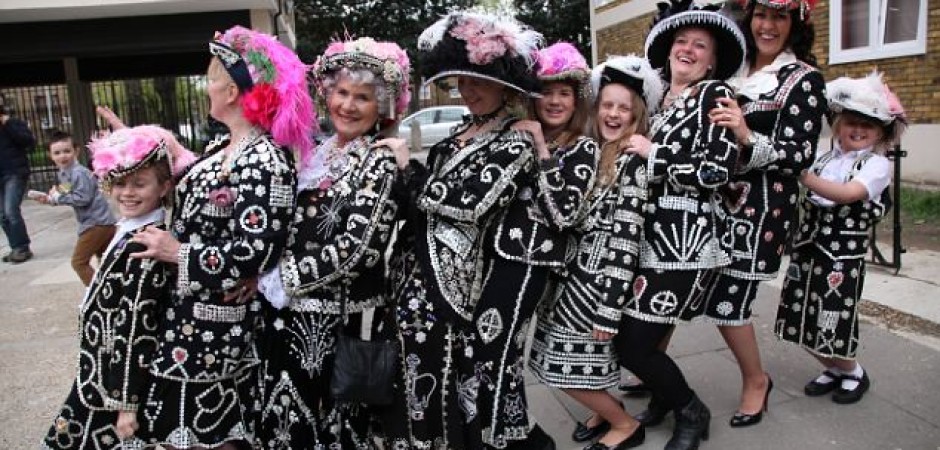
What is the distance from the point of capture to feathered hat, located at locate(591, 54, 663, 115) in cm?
276

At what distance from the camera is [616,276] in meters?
2.68

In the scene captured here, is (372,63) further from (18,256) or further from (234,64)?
(18,256)

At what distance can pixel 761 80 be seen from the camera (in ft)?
9.50

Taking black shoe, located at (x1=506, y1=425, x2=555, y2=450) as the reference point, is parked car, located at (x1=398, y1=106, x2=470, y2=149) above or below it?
above

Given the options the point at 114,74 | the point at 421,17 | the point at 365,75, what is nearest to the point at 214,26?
the point at 114,74

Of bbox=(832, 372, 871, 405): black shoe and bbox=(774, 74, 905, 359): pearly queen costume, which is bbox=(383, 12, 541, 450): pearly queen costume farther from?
bbox=(832, 372, 871, 405): black shoe

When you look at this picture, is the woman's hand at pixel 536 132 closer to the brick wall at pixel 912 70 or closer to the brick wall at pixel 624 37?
the brick wall at pixel 912 70

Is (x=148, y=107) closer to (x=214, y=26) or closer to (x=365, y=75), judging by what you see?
(x=214, y=26)

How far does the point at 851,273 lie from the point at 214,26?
11.0 meters

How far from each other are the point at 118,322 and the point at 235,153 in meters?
0.65

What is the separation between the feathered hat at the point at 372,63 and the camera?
2494 millimetres

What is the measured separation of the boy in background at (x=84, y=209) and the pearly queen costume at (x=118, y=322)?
3.86 m

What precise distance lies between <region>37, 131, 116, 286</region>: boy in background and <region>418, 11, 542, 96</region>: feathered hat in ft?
14.4

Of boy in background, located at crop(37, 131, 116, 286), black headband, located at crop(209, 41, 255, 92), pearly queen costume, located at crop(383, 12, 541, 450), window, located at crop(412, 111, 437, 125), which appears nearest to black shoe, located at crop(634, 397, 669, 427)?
pearly queen costume, located at crop(383, 12, 541, 450)
